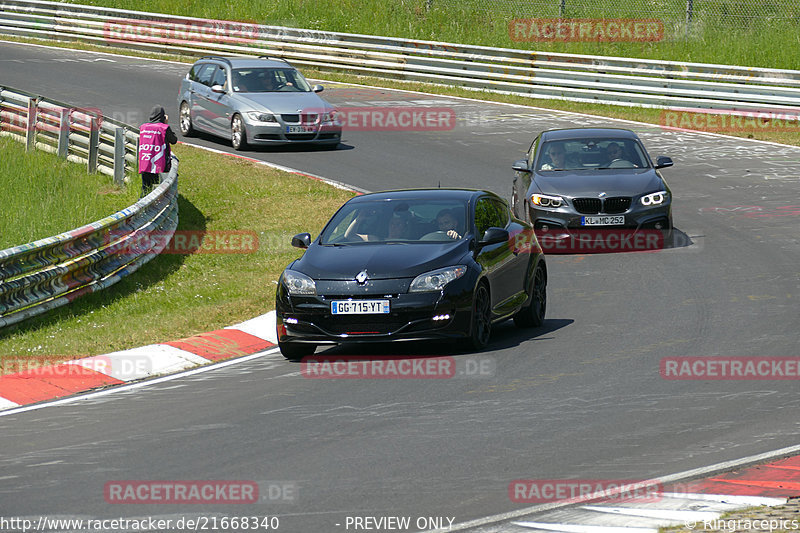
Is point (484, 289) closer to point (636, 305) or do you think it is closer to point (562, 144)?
point (636, 305)

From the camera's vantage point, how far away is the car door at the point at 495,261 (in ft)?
40.5

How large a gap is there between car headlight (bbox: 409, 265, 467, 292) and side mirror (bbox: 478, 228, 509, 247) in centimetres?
68

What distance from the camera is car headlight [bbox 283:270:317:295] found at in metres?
11.7

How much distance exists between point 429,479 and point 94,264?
8.41 meters

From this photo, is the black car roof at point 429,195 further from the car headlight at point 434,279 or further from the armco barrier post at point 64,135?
the armco barrier post at point 64,135

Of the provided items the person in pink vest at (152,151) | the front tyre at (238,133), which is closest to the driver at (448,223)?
the person in pink vest at (152,151)

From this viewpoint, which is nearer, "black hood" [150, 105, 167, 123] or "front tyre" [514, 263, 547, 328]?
"front tyre" [514, 263, 547, 328]

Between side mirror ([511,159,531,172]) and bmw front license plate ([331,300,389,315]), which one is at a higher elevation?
bmw front license plate ([331,300,389,315])
